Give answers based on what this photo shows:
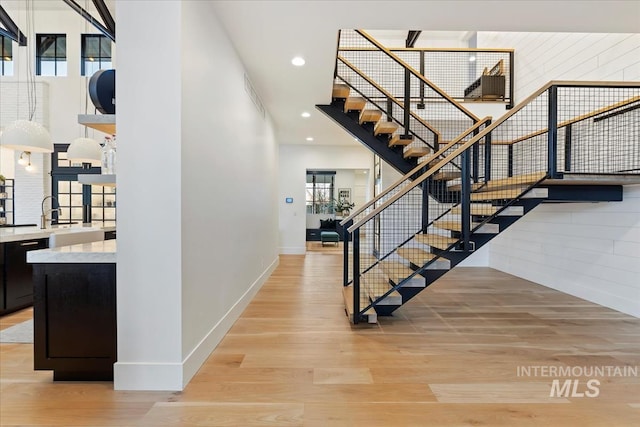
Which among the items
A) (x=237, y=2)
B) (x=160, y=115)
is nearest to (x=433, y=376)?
(x=160, y=115)

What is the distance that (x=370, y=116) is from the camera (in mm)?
4750

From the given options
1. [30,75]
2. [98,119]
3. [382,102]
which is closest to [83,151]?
[98,119]

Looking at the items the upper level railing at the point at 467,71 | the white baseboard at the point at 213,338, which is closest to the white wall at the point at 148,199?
the white baseboard at the point at 213,338

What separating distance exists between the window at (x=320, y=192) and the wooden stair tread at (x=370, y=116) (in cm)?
775

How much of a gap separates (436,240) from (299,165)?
18.1ft

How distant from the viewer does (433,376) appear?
2344mm

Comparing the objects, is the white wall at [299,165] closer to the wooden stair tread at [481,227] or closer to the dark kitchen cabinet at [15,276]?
the wooden stair tread at [481,227]

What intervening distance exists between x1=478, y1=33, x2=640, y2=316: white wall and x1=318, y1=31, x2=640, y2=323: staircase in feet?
1.09

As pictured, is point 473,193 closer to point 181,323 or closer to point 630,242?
point 630,242

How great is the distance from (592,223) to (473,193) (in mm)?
1733

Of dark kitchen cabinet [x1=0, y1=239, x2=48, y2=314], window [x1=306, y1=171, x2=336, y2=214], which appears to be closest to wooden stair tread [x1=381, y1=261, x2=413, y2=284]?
dark kitchen cabinet [x1=0, y1=239, x2=48, y2=314]

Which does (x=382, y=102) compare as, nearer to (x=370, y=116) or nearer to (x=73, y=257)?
(x=370, y=116)

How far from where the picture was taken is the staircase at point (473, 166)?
3369mm

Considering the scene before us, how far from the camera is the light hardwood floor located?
1.89 m
